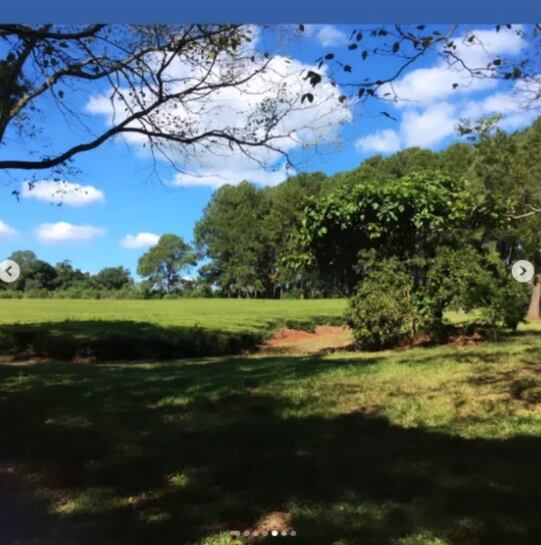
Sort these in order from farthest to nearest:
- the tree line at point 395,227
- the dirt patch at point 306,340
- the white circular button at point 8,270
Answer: the dirt patch at point 306,340 → the tree line at point 395,227 → the white circular button at point 8,270

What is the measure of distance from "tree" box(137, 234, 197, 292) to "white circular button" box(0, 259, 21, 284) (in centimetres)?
239

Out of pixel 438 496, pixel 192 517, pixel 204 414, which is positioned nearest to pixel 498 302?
pixel 204 414

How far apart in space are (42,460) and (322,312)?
16.1 m

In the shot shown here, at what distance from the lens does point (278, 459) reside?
5.06 meters

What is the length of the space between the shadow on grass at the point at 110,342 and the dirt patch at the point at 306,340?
1569 millimetres

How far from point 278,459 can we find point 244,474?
38 cm

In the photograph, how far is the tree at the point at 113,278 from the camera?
18.7 meters

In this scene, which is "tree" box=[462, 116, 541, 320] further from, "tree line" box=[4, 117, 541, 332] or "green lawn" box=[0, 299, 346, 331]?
"green lawn" box=[0, 299, 346, 331]

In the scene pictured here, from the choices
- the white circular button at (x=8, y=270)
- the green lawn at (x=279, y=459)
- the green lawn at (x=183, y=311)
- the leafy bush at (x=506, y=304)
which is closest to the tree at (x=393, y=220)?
the leafy bush at (x=506, y=304)

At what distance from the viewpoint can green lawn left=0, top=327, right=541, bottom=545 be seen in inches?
155

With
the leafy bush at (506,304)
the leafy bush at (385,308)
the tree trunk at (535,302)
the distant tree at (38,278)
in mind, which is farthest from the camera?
the tree trunk at (535,302)

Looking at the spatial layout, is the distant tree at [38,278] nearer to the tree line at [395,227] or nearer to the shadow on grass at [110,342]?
the shadow on grass at [110,342]

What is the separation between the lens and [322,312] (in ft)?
68.3

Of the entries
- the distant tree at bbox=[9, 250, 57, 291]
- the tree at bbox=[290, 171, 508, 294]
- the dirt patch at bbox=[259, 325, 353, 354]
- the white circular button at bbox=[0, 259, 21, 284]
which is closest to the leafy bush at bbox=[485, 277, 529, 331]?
the tree at bbox=[290, 171, 508, 294]
